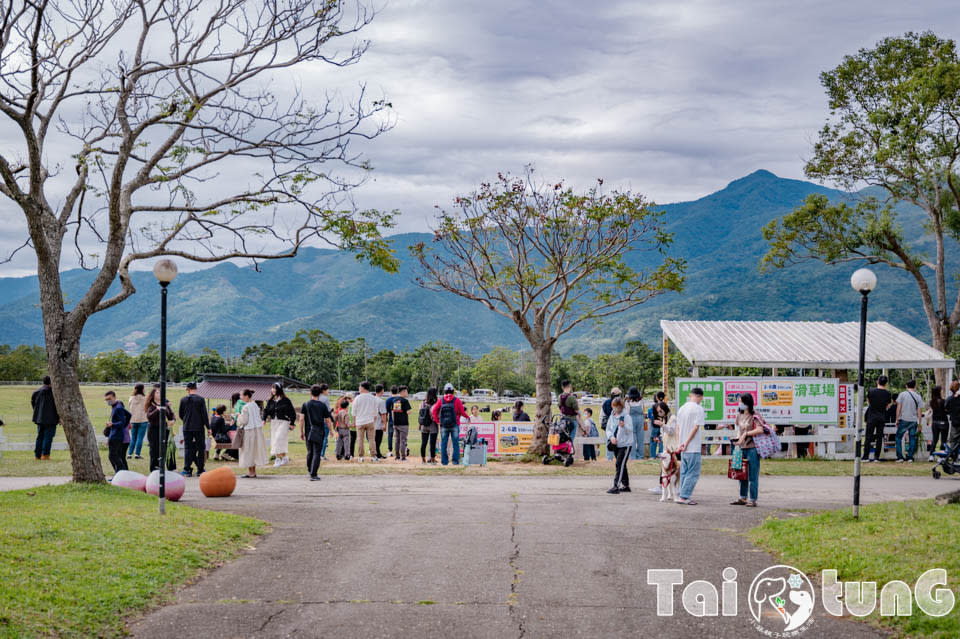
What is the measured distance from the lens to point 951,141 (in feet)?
83.3

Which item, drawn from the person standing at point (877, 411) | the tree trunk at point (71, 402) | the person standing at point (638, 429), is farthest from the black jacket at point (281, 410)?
the person standing at point (877, 411)

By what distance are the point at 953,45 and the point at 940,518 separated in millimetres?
21859

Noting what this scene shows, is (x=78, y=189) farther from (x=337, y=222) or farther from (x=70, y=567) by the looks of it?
(x=70, y=567)

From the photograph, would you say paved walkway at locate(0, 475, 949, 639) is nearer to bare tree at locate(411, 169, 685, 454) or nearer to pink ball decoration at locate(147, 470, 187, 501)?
pink ball decoration at locate(147, 470, 187, 501)

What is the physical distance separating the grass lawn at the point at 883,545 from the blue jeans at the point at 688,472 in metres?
2.05

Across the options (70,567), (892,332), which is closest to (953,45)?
(892,332)

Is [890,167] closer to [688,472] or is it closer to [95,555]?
[688,472]

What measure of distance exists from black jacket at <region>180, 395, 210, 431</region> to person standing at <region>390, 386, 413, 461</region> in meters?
5.05

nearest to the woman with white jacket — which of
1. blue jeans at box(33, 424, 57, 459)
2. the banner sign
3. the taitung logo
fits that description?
blue jeans at box(33, 424, 57, 459)

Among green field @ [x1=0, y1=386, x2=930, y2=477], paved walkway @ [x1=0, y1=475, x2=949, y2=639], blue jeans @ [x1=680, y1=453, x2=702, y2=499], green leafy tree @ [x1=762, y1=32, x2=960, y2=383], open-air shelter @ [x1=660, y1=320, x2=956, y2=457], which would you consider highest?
green leafy tree @ [x1=762, y1=32, x2=960, y2=383]

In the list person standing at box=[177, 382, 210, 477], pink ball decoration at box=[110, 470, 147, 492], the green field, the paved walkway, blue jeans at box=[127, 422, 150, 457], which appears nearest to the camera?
the paved walkway

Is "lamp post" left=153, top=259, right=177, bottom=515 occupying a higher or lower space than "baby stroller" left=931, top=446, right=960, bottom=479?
higher

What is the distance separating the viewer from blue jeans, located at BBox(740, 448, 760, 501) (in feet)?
40.9

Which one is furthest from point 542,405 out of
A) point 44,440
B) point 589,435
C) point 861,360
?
point 44,440
